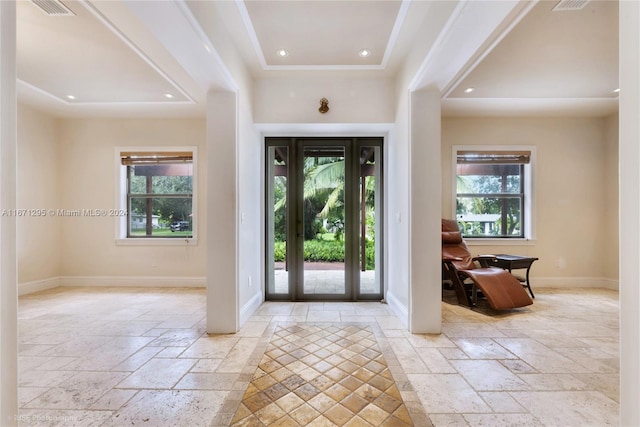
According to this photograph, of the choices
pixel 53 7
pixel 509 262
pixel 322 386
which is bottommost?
pixel 322 386

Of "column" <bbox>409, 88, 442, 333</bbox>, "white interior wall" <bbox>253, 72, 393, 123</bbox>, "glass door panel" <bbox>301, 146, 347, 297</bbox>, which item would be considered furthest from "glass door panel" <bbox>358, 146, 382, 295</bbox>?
"column" <bbox>409, 88, 442, 333</bbox>

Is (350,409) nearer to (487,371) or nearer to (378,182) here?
(487,371)

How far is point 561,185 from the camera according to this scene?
461 cm

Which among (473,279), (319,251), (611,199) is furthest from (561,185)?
(319,251)

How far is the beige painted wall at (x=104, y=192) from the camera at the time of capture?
4.64 meters

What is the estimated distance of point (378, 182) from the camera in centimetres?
392

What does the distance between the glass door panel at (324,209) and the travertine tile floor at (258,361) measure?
607 mm

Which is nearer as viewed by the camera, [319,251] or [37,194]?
[319,251]

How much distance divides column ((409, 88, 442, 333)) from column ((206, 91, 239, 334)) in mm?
1814

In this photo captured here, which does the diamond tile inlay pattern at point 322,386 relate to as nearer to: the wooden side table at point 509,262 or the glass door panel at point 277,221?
the glass door panel at point 277,221

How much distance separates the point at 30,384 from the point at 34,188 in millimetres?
3695

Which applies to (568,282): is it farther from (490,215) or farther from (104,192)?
(104,192)

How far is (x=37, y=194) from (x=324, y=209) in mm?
4512

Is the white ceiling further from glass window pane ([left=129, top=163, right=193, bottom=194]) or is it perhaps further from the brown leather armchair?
the brown leather armchair
